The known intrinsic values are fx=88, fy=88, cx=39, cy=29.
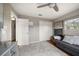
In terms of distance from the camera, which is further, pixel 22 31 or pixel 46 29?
pixel 22 31

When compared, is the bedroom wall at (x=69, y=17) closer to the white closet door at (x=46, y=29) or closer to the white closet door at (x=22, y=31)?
the white closet door at (x=46, y=29)

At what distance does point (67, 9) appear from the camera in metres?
1.96

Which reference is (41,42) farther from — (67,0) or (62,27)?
(67,0)

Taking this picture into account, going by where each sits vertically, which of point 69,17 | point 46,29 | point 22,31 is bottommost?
point 22,31

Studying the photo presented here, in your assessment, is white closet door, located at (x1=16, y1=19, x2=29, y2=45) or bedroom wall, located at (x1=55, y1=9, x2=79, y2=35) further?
white closet door, located at (x1=16, y1=19, x2=29, y2=45)

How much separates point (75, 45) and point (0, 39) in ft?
5.94

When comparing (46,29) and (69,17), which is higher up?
(69,17)

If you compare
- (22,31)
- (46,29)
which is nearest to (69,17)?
(46,29)

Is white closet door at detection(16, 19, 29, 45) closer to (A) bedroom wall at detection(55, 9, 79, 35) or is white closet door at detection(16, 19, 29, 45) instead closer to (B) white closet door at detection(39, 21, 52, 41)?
(B) white closet door at detection(39, 21, 52, 41)

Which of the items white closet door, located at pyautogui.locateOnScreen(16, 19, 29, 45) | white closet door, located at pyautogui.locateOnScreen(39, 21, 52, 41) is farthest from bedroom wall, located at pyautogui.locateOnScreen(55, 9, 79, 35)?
white closet door, located at pyautogui.locateOnScreen(16, 19, 29, 45)

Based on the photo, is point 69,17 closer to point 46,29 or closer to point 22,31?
point 46,29

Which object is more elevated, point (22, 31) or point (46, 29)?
point (46, 29)

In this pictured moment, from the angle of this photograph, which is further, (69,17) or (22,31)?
(22,31)

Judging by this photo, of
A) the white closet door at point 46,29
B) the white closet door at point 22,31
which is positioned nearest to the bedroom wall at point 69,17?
the white closet door at point 46,29
